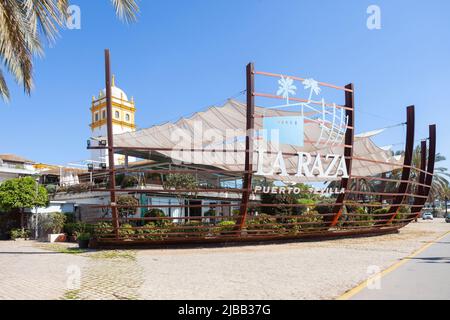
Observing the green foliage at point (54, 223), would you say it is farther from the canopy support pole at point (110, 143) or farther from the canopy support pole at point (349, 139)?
the canopy support pole at point (349, 139)

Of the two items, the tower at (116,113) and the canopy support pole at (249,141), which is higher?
the tower at (116,113)

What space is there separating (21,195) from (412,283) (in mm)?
25583

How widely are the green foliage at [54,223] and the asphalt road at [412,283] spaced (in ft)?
70.2

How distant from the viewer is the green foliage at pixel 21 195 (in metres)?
26.1

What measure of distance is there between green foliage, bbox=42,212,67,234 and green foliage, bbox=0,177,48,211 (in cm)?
138

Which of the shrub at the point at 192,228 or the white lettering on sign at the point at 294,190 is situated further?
the white lettering on sign at the point at 294,190

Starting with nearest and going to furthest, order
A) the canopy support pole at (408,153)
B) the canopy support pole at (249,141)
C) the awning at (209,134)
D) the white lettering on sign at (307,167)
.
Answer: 1. the canopy support pole at (249,141)
2. the white lettering on sign at (307,167)
3. the awning at (209,134)
4. the canopy support pole at (408,153)

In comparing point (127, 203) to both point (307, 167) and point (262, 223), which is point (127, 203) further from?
point (307, 167)

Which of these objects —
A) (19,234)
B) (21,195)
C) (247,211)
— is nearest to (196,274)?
(247,211)

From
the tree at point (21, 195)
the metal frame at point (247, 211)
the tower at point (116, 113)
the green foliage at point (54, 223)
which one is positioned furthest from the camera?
the tower at point (116, 113)

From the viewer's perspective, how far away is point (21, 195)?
26.2 metres

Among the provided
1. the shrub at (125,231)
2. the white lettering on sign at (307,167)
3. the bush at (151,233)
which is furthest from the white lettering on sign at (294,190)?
the shrub at (125,231)

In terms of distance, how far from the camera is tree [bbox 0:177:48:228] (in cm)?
2611

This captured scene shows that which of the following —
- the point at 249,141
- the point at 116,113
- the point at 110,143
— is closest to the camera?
the point at 110,143
